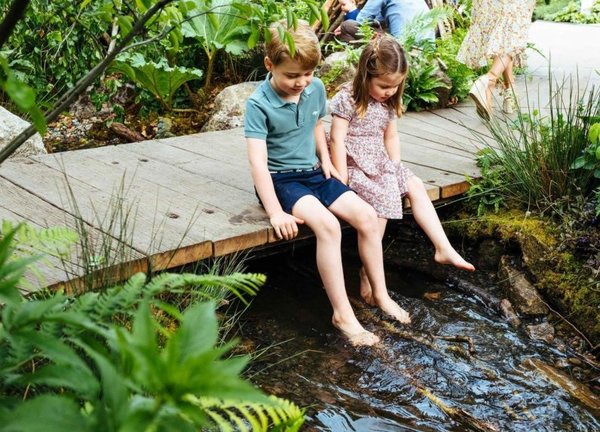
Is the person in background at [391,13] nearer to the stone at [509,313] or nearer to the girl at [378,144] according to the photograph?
the girl at [378,144]

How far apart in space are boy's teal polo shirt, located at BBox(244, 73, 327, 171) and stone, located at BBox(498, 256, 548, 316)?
124 cm

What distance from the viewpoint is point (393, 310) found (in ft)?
12.5

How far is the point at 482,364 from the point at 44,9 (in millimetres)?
3743

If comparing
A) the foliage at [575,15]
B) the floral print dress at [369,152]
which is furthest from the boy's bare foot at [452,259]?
the foliage at [575,15]

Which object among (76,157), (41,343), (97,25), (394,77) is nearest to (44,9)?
(97,25)

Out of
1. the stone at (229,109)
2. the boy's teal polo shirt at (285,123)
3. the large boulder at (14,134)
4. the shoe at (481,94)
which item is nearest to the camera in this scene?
the boy's teal polo shirt at (285,123)

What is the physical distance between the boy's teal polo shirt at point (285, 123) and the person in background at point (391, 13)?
337 centimetres

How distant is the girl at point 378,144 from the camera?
3.90 meters

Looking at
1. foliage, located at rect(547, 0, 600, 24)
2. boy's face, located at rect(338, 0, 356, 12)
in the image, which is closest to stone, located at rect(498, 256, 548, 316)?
boy's face, located at rect(338, 0, 356, 12)

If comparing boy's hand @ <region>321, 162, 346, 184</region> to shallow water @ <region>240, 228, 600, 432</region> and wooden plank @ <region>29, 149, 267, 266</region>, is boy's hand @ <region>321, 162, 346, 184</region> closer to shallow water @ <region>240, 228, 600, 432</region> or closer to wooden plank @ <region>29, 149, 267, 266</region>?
wooden plank @ <region>29, 149, 267, 266</region>

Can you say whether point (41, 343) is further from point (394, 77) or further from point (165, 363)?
point (394, 77)

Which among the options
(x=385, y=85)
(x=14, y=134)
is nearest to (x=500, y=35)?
(x=385, y=85)

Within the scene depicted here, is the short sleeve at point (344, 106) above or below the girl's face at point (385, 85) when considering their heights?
below

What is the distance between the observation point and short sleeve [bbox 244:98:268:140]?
3.63m
